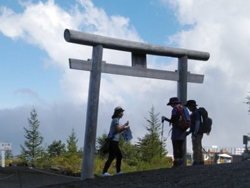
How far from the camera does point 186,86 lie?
15.3 metres

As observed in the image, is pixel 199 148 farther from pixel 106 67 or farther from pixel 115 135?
pixel 106 67

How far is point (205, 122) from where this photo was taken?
13.2 m

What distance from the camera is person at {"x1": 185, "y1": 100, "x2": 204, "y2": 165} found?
43.2 feet

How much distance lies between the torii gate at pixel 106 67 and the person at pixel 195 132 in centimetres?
161

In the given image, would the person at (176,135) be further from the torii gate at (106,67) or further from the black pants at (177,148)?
the torii gate at (106,67)

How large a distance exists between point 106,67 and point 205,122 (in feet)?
9.13

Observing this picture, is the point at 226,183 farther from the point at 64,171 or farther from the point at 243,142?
the point at 243,142

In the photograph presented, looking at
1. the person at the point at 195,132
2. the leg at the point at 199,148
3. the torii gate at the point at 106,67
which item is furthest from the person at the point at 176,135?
the torii gate at the point at 106,67

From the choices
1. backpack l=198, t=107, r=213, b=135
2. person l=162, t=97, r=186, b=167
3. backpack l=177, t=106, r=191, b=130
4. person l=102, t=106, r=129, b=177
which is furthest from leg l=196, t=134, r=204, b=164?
person l=102, t=106, r=129, b=177

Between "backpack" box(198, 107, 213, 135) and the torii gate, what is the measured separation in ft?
6.62

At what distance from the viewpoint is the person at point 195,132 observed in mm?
13164

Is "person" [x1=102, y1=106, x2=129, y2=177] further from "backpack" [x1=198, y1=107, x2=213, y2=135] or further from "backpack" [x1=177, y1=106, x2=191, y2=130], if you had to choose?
"backpack" [x1=198, y1=107, x2=213, y2=135]

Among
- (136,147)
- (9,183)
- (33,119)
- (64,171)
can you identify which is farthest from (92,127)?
(33,119)

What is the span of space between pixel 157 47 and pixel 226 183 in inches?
263
